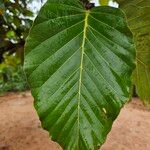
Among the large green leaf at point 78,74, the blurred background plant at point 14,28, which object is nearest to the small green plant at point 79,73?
the large green leaf at point 78,74

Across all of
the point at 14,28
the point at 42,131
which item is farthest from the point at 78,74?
the point at 42,131

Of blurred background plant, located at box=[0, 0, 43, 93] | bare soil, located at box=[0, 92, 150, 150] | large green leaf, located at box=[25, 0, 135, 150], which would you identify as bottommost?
bare soil, located at box=[0, 92, 150, 150]

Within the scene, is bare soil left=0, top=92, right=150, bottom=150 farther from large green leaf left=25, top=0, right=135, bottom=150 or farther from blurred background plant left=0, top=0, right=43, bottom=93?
large green leaf left=25, top=0, right=135, bottom=150

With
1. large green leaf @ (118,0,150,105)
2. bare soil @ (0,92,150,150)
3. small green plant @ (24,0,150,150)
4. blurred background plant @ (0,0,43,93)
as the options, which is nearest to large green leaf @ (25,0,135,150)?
small green plant @ (24,0,150,150)

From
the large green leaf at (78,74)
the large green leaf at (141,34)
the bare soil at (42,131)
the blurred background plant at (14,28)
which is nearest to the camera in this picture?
the large green leaf at (78,74)

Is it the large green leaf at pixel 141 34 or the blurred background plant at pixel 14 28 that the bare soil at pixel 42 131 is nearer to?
the blurred background plant at pixel 14 28

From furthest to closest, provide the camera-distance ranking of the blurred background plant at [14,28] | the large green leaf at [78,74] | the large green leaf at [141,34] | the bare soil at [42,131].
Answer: the bare soil at [42,131]
the blurred background plant at [14,28]
the large green leaf at [141,34]
the large green leaf at [78,74]
